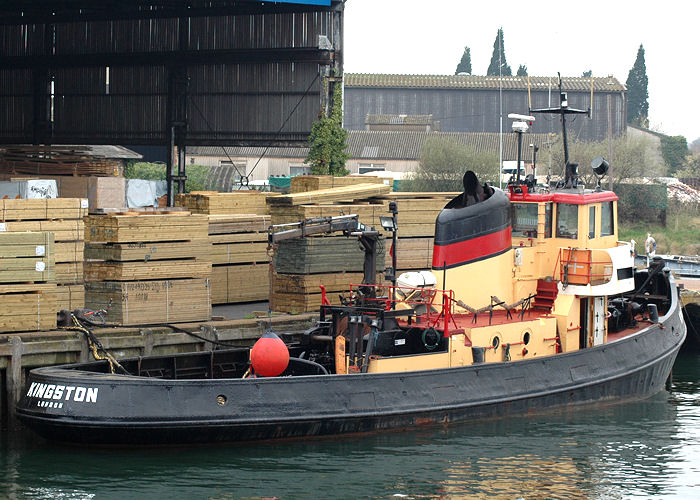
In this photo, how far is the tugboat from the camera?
45.2 feet

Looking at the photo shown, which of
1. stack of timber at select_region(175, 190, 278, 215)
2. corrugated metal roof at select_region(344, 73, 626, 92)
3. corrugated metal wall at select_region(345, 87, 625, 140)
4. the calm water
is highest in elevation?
corrugated metal roof at select_region(344, 73, 626, 92)

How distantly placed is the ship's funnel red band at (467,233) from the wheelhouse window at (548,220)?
46.3 inches

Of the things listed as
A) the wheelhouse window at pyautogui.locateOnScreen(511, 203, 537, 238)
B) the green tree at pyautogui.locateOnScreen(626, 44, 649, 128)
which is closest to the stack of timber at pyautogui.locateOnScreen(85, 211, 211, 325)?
the wheelhouse window at pyautogui.locateOnScreen(511, 203, 537, 238)

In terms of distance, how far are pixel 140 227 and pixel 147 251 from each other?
45 centimetres

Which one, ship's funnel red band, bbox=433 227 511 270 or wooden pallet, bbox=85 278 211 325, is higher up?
ship's funnel red band, bbox=433 227 511 270

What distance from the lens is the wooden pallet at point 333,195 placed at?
2118cm

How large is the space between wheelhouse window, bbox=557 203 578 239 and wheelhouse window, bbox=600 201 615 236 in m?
0.64

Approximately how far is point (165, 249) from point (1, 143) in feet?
58.0

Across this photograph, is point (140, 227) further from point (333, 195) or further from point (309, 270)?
point (333, 195)

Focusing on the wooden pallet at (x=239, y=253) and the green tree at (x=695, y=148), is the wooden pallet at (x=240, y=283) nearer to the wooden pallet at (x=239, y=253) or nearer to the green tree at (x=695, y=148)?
the wooden pallet at (x=239, y=253)

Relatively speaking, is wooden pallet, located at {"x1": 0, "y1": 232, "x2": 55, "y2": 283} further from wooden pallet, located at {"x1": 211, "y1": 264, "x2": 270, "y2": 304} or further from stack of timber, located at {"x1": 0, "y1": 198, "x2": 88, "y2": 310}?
wooden pallet, located at {"x1": 211, "y1": 264, "x2": 270, "y2": 304}

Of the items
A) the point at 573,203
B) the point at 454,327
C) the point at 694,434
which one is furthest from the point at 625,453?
the point at 573,203

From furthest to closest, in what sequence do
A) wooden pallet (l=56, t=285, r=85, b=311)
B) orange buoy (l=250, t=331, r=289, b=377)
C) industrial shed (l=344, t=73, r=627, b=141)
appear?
industrial shed (l=344, t=73, r=627, b=141) < wooden pallet (l=56, t=285, r=85, b=311) < orange buoy (l=250, t=331, r=289, b=377)

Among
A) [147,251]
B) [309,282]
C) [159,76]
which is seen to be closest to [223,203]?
[309,282]
